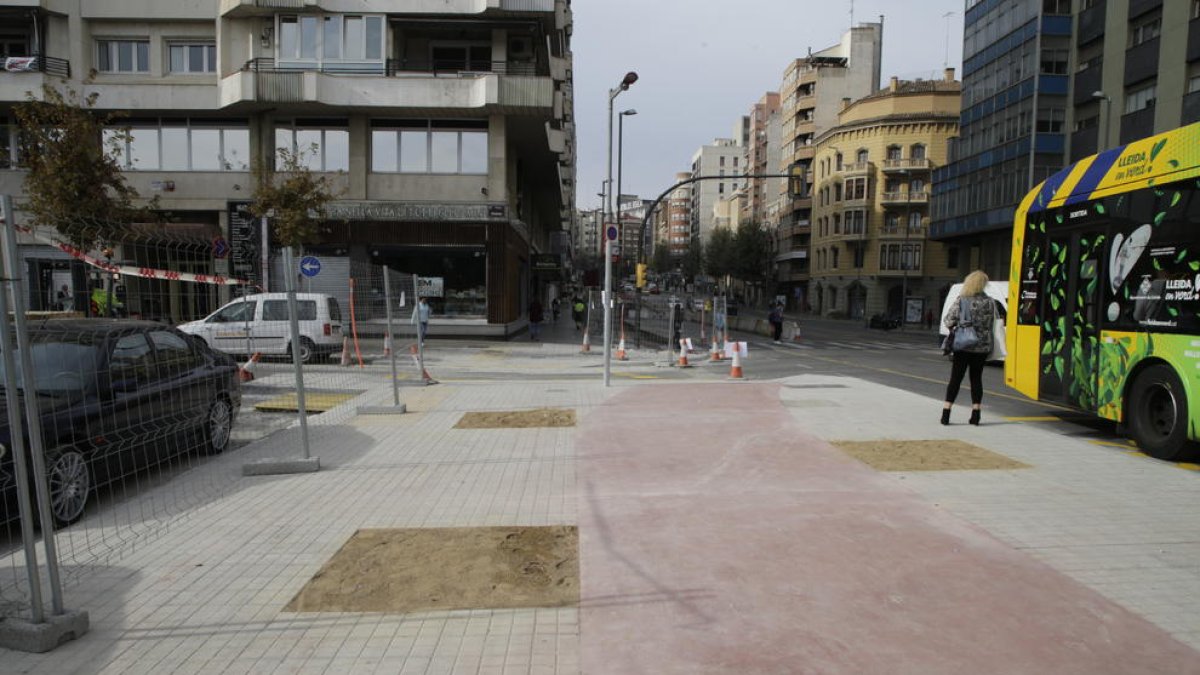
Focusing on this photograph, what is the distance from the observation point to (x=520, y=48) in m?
27.7

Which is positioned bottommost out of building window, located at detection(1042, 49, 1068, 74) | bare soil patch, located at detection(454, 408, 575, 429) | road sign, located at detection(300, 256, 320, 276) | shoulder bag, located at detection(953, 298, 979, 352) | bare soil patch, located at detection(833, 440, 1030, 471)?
bare soil patch, located at detection(454, 408, 575, 429)

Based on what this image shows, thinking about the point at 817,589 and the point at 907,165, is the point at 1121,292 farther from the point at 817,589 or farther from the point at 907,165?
the point at 907,165

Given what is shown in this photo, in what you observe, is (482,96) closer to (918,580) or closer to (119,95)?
(119,95)

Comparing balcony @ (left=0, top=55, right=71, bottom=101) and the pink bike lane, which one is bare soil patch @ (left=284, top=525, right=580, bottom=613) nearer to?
the pink bike lane

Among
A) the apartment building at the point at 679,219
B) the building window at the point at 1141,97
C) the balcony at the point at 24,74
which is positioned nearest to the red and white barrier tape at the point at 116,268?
the balcony at the point at 24,74

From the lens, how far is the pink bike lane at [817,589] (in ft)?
10.6

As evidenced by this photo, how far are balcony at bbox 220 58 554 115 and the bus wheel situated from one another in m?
21.4

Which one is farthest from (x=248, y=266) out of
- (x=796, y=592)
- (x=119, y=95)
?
(x=796, y=592)

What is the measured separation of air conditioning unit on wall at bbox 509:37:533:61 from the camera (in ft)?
90.4

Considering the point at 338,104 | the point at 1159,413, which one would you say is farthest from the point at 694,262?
the point at 1159,413

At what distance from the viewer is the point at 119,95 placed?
26.2m

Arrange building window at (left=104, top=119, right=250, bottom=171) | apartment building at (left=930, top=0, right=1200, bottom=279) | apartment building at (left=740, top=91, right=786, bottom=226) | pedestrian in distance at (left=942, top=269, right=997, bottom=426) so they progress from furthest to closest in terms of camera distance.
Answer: apartment building at (left=740, top=91, right=786, bottom=226), apartment building at (left=930, top=0, right=1200, bottom=279), building window at (left=104, top=119, right=250, bottom=171), pedestrian in distance at (left=942, top=269, right=997, bottom=426)

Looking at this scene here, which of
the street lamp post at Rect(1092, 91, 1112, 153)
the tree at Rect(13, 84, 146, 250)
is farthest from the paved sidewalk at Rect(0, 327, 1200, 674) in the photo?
the street lamp post at Rect(1092, 91, 1112, 153)

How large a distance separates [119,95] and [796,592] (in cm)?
3104
